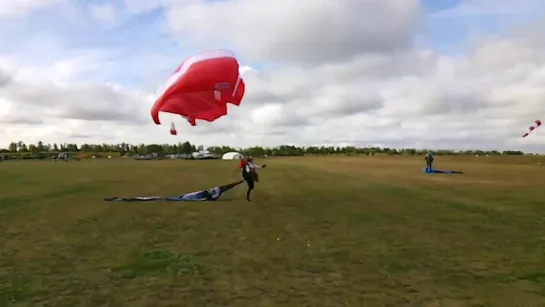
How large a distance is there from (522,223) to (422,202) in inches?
261

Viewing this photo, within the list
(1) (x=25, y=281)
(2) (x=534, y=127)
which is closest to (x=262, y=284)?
(1) (x=25, y=281)

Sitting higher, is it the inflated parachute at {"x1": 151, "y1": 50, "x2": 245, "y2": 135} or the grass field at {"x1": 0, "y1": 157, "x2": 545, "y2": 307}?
the inflated parachute at {"x1": 151, "y1": 50, "x2": 245, "y2": 135}

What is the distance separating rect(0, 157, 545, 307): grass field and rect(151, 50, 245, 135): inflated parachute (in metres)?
3.97

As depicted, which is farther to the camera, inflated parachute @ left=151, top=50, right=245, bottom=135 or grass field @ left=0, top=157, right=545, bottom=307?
Result: inflated parachute @ left=151, top=50, right=245, bottom=135

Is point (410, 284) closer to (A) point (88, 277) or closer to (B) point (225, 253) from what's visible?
(B) point (225, 253)

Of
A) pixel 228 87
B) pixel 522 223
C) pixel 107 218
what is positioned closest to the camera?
pixel 522 223

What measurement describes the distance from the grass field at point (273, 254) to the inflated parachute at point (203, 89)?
397 cm

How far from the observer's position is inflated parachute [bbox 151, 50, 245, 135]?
67.5 feet

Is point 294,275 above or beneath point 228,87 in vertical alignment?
beneath

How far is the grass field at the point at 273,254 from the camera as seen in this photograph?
346 inches

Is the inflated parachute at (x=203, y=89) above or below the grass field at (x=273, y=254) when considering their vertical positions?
above

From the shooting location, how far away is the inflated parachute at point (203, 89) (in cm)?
2056

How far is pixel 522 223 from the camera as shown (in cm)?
1694

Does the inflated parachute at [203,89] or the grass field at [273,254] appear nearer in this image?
the grass field at [273,254]
